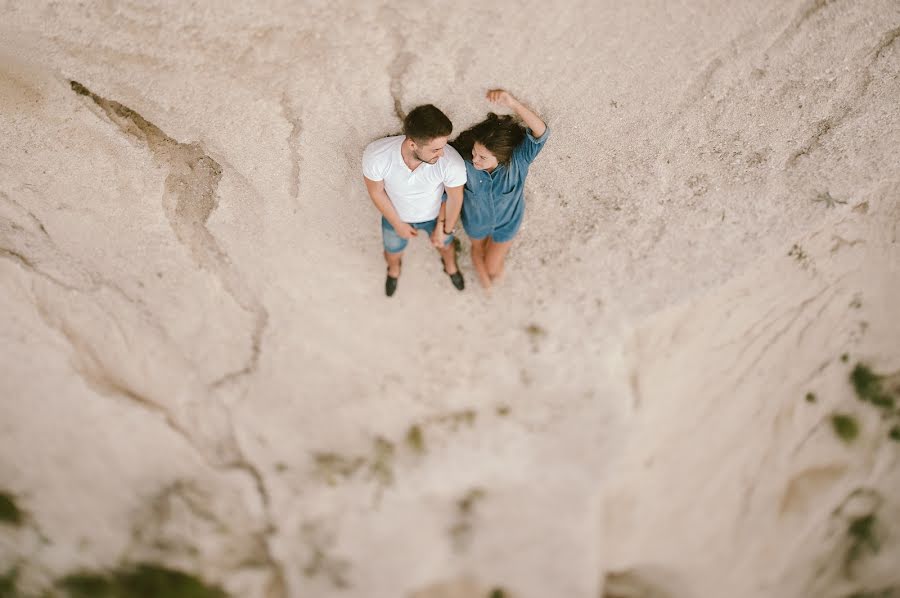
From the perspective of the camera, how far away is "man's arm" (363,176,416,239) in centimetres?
237

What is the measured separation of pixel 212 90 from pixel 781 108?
8.12 feet

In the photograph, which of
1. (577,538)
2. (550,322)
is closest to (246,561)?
(577,538)

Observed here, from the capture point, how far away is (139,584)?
302cm

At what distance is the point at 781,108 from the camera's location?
99.1 inches

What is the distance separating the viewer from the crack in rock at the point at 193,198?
2.58m

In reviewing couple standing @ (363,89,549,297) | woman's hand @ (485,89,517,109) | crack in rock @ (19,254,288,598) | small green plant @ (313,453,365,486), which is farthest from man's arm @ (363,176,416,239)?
crack in rock @ (19,254,288,598)

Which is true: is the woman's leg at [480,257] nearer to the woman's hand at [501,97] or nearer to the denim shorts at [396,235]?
the denim shorts at [396,235]

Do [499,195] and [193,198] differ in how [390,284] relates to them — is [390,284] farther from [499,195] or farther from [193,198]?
[193,198]

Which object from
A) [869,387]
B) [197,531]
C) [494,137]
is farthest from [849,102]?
[197,531]

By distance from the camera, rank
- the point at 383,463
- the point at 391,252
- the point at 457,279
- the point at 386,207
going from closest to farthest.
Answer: the point at 386,207 → the point at 391,252 → the point at 457,279 → the point at 383,463

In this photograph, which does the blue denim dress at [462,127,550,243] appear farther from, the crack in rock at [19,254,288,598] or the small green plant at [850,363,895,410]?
the small green plant at [850,363,895,410]

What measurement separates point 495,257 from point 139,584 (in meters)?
2.55

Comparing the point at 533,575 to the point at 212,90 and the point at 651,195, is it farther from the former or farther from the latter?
the point at 212,90

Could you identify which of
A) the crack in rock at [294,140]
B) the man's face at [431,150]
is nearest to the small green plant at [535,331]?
the man's face at [431,150]
